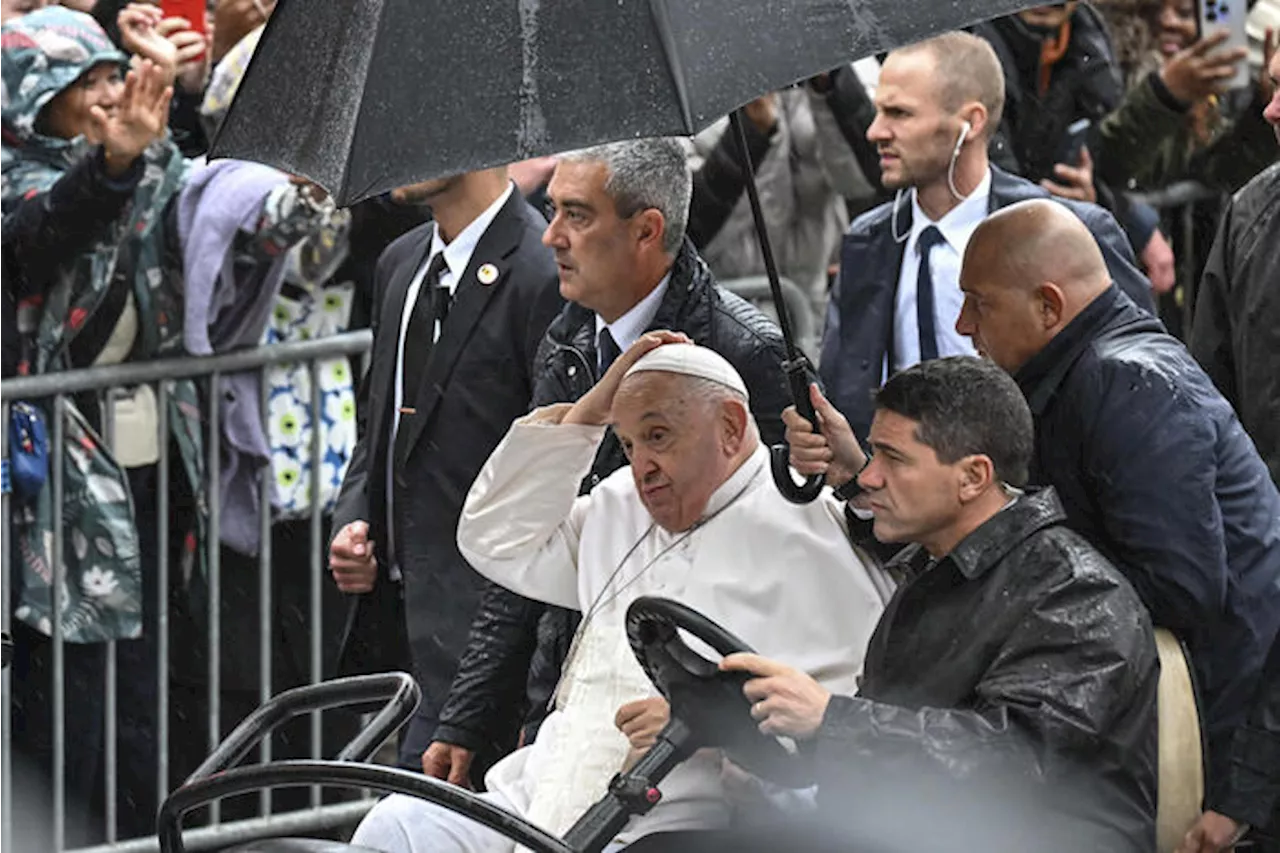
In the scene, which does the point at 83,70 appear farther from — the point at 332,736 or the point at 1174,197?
the point at 1174,197

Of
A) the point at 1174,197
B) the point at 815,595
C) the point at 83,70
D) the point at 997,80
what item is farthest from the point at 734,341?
the point at 1174,197

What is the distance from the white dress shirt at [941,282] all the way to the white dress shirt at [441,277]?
39.9 inches

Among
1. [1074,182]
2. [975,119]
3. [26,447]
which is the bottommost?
[26,447]

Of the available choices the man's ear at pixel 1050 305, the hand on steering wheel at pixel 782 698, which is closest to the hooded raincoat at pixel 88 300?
the man's ear at pixel 1050 305

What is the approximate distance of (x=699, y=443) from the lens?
622 centimetres

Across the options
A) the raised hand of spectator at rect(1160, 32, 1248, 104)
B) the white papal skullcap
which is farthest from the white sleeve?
the raised hand of spectator at rect(1160, 32, 1248, 104)

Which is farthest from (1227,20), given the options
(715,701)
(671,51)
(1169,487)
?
(671,51)

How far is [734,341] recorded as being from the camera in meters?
6.77

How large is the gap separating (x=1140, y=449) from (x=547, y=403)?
5.43ft

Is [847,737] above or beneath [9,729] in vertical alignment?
above

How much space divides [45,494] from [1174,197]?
15.8 feet

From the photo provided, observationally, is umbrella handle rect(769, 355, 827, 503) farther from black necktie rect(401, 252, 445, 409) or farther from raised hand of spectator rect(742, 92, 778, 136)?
raised hand of spectator rect(742, 92, 778, 136)

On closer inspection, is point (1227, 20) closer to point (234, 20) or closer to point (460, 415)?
point (234, 20)

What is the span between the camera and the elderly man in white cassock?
6102mm
